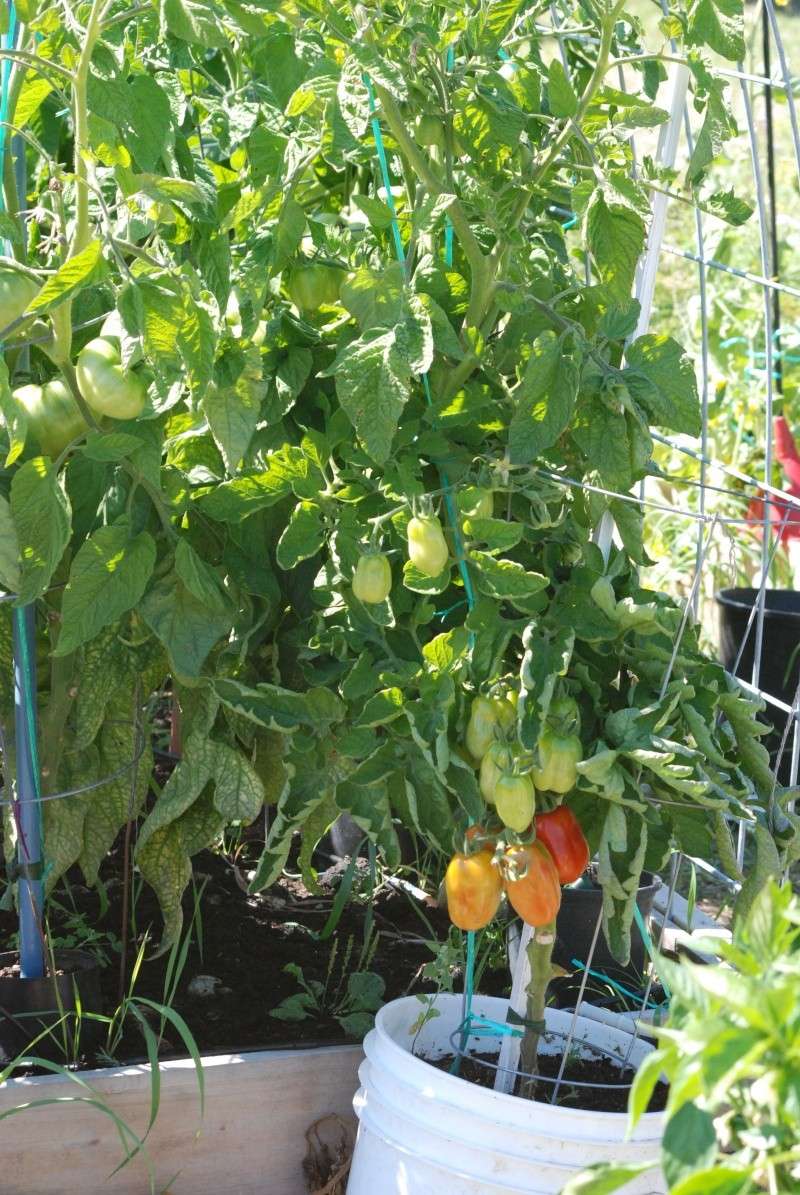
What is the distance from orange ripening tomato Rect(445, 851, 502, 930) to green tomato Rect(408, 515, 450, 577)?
25cm

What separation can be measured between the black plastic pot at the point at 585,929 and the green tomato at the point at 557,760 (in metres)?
0.59

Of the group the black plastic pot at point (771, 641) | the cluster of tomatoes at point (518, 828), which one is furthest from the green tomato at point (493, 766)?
the black plastic pot at point (771, 641)

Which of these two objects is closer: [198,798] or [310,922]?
[198,798]

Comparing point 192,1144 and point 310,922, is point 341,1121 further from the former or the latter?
point 310,922

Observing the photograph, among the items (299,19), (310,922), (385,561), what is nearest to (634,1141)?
(385,561)

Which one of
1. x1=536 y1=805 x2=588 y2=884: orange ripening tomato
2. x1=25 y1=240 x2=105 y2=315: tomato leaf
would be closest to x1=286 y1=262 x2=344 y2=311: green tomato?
x1=25 y1=240 x2=105 y2=315: tomato leaf

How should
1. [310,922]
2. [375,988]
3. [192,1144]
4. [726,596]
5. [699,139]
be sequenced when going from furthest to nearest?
[726,596]
[310,922]
[375,988]
[192,1144]
[699,139]

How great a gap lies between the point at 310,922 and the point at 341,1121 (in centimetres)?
33

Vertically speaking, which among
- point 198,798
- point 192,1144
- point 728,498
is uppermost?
point 728,498

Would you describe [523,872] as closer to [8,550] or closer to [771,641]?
[8,550]

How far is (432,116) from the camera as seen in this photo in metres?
1.09

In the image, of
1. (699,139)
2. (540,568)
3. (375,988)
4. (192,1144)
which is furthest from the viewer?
(375,988)

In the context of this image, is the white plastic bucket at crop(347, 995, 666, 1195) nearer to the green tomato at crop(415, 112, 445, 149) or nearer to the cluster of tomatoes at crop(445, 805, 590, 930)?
the cluster of tomatoes at crop(445, 805, 590, 930)

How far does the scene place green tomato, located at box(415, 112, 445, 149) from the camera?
1.09 meters
